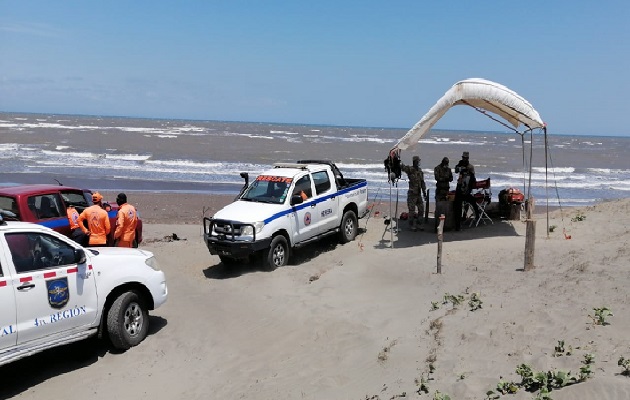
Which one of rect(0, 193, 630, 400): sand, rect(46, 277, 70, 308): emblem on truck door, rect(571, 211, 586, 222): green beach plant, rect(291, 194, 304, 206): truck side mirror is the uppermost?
rect(291, 194, 304, 206): truck side mirror

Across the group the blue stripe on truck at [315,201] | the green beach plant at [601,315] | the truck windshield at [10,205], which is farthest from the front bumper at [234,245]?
the green beach plant at [601,315]

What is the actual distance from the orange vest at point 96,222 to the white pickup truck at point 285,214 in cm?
214

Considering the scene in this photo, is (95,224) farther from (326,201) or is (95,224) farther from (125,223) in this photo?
(326,201)

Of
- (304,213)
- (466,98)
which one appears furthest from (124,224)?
(466,98)

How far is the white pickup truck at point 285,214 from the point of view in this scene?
11078 mm

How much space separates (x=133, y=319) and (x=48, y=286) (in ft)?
4.94

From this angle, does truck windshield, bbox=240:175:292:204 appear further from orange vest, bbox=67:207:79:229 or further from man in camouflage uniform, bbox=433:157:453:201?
man in camouflage uniform, bbox=433:157:453:201

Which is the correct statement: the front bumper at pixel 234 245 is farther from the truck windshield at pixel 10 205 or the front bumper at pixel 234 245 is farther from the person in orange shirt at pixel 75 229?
the truck windshield at pixel 10 205

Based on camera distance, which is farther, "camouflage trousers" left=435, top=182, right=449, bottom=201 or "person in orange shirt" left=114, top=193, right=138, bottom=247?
"camouflage trousers" left=435, top=182, right=449, bottom=201

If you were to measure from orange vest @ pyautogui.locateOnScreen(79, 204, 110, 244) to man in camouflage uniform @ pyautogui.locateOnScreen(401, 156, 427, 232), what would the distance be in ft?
23.2

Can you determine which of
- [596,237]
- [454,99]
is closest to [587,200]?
[596,237]

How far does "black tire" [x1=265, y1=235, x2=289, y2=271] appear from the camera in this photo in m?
11.3

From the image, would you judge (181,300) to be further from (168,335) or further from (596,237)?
(596,237)

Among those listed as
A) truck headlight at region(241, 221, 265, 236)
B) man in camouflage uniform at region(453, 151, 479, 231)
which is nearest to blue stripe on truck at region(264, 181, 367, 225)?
truck headlight at region(241, 221, 265, 236)
